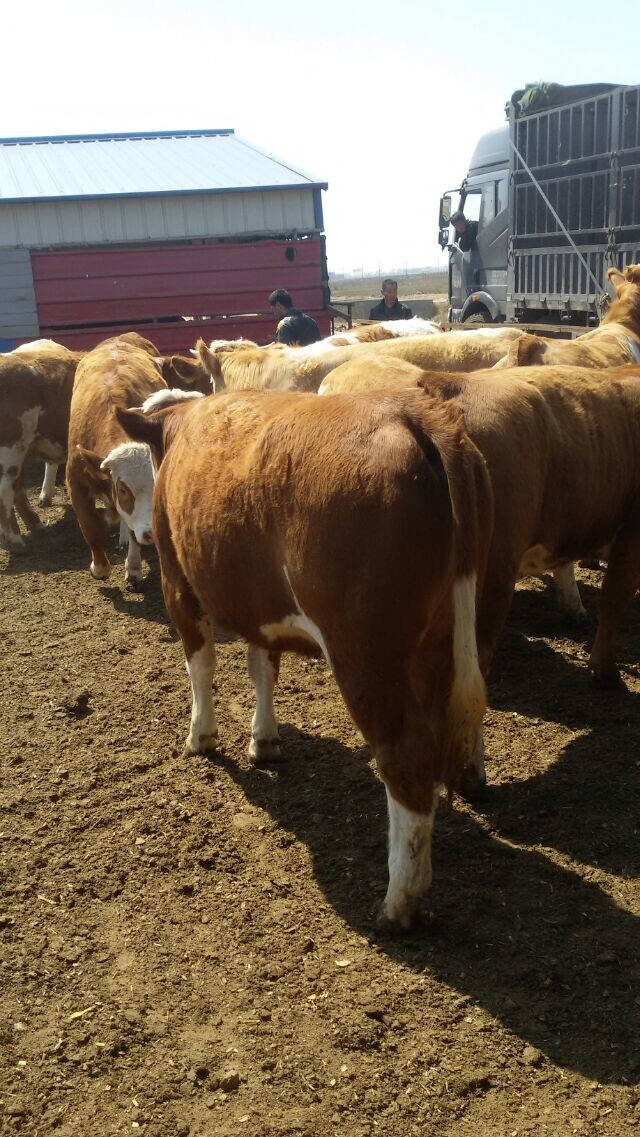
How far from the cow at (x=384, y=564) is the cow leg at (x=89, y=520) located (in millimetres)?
4250

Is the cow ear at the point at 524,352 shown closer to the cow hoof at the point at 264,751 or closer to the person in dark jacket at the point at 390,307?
the cow hoof at the point at 264,751

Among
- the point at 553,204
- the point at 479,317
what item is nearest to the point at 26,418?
the point at 553,204

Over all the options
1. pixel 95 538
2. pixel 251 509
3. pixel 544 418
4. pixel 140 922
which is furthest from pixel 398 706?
pixel 95 538

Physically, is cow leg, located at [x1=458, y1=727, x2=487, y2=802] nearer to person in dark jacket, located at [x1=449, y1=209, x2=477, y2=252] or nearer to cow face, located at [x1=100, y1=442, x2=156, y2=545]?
cow face, located at [x1=100, y1=442, x2=156, y2=545]

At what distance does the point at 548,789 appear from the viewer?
430 centimetres

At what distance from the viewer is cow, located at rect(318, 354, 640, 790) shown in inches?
168

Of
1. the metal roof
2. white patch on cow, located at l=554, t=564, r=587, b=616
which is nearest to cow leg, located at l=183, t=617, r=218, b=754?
white patch on cow, located at l=554, t=564, r=587, b=616

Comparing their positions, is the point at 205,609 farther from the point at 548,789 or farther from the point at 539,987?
the point at 539,987

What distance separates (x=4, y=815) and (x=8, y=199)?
43.4 ft

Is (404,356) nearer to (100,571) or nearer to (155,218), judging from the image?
(100,571)

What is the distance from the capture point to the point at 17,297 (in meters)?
15.1

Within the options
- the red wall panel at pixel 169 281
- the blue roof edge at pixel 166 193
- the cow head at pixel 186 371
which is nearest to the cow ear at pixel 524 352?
the cow head at pixel 186 371

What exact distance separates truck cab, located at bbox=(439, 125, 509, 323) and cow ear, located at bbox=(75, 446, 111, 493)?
9.07 metres

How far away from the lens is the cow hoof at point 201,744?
484 centimetres
